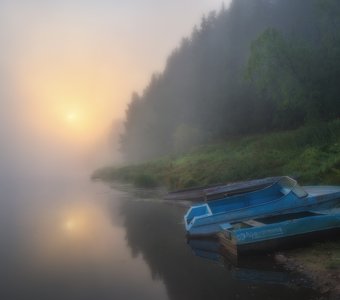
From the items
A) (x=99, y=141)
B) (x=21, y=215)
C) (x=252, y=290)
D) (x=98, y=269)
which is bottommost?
(x=252, y=290)

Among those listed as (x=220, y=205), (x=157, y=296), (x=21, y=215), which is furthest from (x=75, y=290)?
(x=21, y=215)

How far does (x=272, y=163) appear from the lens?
2752cm

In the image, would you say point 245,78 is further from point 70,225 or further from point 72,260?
point 72,260

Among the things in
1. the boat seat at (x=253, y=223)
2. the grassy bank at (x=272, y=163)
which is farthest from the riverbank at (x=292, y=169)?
the boat seat at (x=253, y=223)

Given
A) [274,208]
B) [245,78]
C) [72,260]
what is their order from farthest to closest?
1. [245,78]
2. [72,260]
3. [274,208]

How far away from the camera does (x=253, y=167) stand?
2805cm

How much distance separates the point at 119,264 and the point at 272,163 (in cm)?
1605

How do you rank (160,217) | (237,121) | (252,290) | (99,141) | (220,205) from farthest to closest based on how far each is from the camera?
Result: (99,141)
(237,121)
(160,217)
(220,205)
(252,290)

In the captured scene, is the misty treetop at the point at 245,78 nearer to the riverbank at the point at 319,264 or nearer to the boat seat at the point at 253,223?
the boat seat at the point at 253,223

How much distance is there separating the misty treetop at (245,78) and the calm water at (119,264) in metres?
18.1

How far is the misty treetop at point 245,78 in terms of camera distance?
34.7 meters

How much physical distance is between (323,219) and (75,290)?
30.0 ft

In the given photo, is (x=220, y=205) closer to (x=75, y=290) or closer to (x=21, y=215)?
(x=75, y=290)

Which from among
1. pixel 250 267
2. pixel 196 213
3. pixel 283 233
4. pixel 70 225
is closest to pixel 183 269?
pixel 250 267
